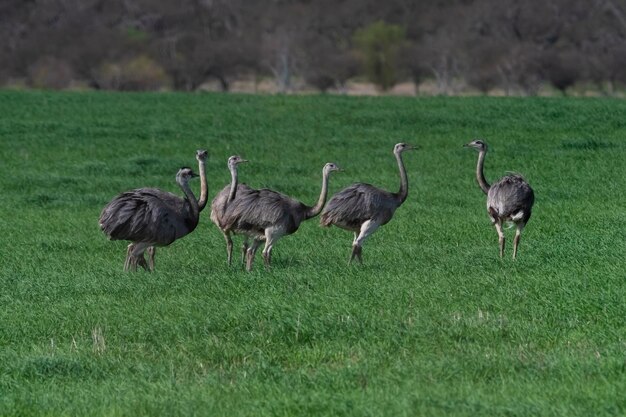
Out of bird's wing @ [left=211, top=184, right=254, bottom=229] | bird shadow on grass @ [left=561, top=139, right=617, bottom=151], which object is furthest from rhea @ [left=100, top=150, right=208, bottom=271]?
bird shadow on grass @ [left=561, top=139, right=617, bottom=151]

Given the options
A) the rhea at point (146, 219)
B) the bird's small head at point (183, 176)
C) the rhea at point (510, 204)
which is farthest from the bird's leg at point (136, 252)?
the rhea at point (510, 204)

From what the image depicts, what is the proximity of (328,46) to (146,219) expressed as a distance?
177 feet

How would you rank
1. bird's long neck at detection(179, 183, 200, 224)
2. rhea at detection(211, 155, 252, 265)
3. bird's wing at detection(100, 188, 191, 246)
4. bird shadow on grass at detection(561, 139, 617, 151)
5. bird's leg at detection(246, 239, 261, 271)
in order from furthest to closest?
1. bird shadow on grass at detection(561, 139, 617, 151)
2. rhea at detection(211, 155, 252, 265)
3. bird's long neck at detection(179, 183, 200, 224)
4. bird's leg at detection(246, 239, 261, 271)
5. bird's wing at detection(100, 188, 191, 246)

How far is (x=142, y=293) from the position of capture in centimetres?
1349

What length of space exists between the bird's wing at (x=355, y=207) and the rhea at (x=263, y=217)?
329mm

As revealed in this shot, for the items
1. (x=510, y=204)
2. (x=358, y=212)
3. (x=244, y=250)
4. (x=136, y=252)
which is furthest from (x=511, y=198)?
(x=136, y=252)

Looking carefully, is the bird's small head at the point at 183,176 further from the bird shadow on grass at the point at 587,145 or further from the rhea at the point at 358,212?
the bird shadow on grass at the point at 587,145

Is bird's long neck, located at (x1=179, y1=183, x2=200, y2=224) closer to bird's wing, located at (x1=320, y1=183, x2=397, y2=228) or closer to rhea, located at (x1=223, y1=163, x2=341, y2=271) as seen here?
rhea, located at (x1=223, y1=163, x2=341, y2=271)

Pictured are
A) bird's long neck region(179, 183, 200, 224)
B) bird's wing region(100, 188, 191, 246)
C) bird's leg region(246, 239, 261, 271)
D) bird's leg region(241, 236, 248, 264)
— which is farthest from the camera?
bird's leg region(241, 236, 248, 264)

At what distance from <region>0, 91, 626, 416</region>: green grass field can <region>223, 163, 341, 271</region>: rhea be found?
1.52 feet

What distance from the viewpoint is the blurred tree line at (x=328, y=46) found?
6350cm

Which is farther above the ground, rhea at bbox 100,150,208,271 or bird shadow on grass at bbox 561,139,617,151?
bird shadow on grass at bbox 561,139,617,151

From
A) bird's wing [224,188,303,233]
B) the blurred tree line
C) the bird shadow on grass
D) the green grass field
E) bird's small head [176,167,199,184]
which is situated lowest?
the green grass field

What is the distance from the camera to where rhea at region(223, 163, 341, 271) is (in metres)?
15.5
